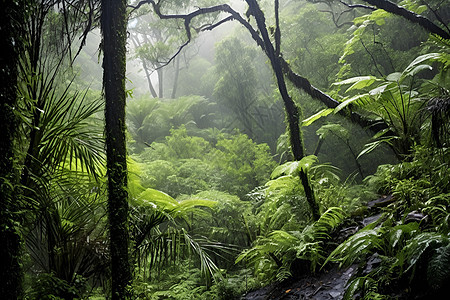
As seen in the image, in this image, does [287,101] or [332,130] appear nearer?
[287,101]

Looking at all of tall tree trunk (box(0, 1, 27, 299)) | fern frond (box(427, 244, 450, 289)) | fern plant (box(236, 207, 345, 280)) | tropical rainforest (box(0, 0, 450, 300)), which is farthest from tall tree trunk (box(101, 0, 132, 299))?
fern frond (box(427, 244, 450, 289))

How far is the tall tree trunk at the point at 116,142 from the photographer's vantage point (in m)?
2.61

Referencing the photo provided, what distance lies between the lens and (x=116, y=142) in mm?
2670

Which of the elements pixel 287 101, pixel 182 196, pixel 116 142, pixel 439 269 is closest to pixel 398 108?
pixel 287 101

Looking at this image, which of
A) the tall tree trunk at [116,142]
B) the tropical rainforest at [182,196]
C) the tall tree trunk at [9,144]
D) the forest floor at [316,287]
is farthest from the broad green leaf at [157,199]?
the forest floor at [316,287]

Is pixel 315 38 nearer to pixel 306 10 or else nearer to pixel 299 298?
pixel 306 10

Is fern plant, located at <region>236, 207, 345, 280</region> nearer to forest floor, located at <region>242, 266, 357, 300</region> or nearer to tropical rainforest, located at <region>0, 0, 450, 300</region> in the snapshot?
tropical rainforest, located at <region>0, 0, 450, 300</region>

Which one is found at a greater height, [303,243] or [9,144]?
[9,144]

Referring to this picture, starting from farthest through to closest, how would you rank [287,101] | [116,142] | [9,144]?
[287,101] < [116,142] < [9,144]

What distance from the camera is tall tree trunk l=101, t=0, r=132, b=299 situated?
2.61 metres

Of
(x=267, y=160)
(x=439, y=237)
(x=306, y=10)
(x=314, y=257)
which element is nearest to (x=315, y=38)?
(x=306, y=10)

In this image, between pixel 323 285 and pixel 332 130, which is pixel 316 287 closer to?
pixel 323 285

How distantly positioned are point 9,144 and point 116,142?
854 millimetres

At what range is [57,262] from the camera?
10.2ft
